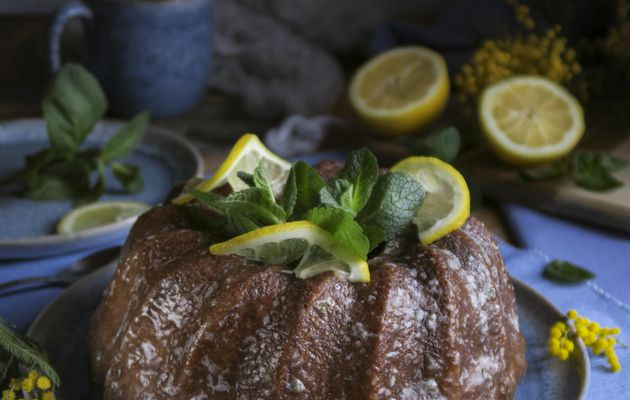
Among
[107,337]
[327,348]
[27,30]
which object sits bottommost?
[27,30]

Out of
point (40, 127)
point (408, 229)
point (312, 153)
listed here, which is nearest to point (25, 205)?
point (40, 127)

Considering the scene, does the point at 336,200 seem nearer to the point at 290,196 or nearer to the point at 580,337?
the point at 290,196

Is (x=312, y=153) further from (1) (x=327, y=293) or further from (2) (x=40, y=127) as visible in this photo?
(1) (x=327, y=293)

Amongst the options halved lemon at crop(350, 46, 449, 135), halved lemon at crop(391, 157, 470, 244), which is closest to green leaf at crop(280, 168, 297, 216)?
halved lemon at crop(391, 157, 470, 244)

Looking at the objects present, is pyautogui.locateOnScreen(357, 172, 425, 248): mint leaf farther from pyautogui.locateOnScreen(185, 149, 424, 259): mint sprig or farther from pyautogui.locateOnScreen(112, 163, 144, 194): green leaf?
pyautogui.locateOnScreen(112, 163, 144, 194): green leaf

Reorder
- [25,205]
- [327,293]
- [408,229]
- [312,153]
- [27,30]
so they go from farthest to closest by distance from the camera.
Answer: [27,30]
[312,153]
[25,205]
[408,229]
[327,293]

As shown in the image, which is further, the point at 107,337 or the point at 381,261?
the point at 107,337

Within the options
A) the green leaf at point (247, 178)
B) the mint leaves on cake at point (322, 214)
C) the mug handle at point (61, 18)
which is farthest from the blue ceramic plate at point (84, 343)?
the mug handle at point (61, 18)
